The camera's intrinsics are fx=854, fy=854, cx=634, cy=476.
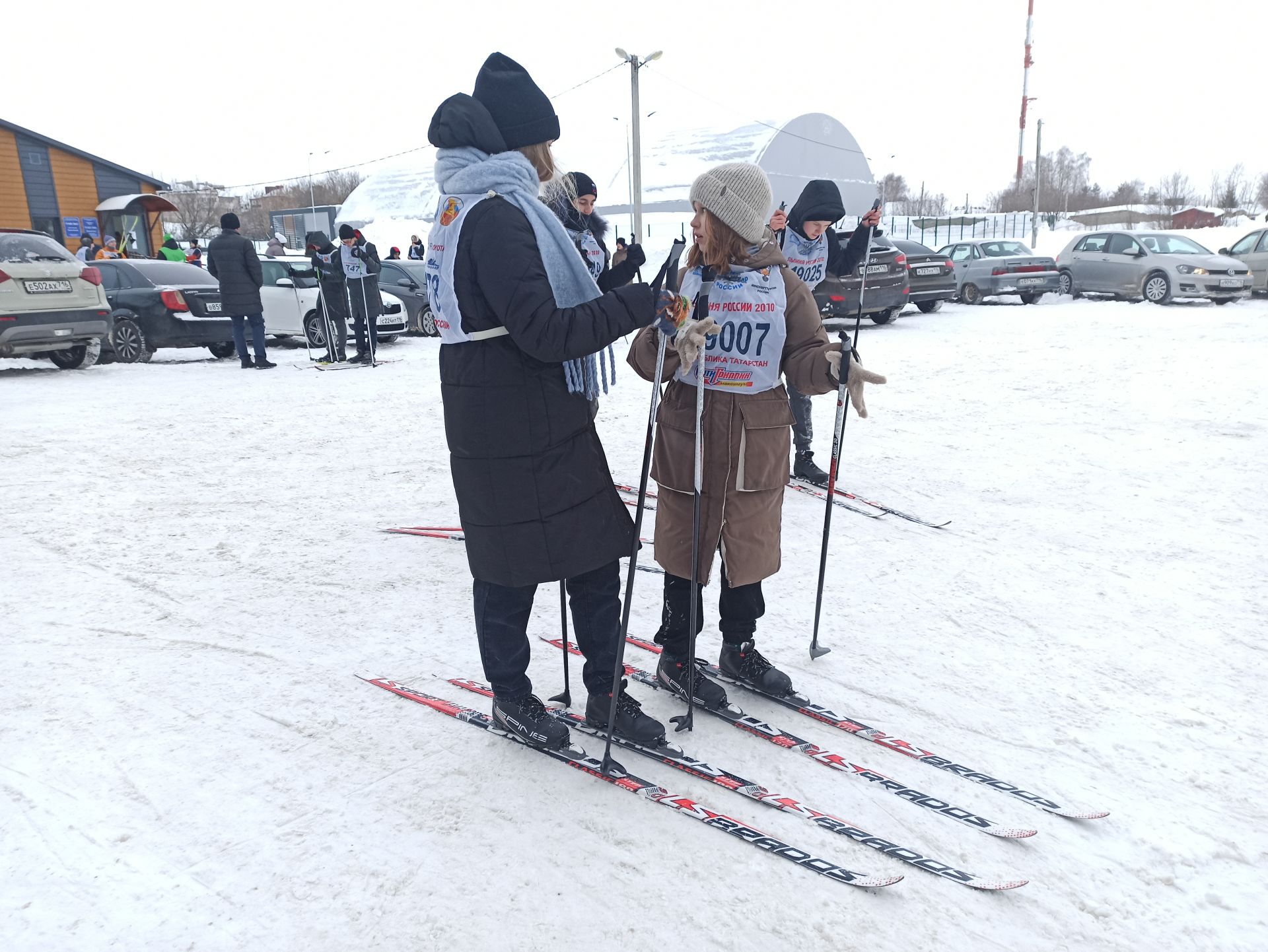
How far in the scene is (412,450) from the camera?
261 inches

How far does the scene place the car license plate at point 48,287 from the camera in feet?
31.0

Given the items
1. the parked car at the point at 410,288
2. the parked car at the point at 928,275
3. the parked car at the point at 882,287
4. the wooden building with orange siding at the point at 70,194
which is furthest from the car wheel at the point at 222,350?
the wooden building with orange siding at the point at 70,194

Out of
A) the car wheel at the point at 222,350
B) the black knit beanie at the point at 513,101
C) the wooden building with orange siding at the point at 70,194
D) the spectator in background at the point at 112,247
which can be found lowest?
the car wheel at the point at 222,350

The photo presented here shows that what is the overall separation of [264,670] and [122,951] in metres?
1.36

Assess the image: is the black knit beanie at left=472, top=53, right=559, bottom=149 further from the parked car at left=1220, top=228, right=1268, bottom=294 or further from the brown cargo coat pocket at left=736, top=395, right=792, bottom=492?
the parked car at left=1220, top=228, right=1268, bottom=294

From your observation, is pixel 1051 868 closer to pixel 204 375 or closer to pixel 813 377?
pixel 813 377

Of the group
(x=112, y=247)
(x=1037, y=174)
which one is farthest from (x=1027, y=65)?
(x=112, y=247)

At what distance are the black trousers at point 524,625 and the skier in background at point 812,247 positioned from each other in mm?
2765

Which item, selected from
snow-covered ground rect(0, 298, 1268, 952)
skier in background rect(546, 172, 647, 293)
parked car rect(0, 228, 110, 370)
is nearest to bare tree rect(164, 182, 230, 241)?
parked car rect(0, 228, 110, 370)

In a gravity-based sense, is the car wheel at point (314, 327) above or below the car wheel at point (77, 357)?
above

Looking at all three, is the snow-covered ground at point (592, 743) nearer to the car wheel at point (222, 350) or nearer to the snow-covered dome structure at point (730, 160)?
the car wheel at point (222, 350)

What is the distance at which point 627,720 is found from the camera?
2.66 meters

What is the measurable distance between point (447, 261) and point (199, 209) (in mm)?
69940

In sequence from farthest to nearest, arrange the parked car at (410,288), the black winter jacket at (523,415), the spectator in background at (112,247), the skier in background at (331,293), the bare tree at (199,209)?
the bare tree at (199,209), the spectator in background at (112,247), the parked car at (410,288), the skier in background at (331,293), the black winter jacket at (523,415)
